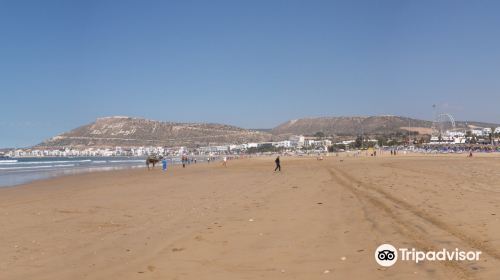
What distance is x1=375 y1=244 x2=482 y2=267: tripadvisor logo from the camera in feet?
16.8

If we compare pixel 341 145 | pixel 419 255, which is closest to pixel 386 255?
pixel 419 255

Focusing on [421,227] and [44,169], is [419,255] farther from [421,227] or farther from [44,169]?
[44,169]

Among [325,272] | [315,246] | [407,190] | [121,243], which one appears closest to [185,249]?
[121,243]

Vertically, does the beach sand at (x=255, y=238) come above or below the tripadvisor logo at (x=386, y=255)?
below

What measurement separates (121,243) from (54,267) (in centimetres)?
143

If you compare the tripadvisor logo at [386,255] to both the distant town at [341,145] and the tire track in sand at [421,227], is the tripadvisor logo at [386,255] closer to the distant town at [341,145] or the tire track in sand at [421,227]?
the tire track in sand at [421,227]

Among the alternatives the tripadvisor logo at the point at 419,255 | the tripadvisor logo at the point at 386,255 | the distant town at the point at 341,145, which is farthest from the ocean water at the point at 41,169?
the distant town at the point at 341,145

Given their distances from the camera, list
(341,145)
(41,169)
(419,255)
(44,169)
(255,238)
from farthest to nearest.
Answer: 1. (341,145)
2. (41,169)
3. (44,169)
4. (255,238)
5. (419,255)

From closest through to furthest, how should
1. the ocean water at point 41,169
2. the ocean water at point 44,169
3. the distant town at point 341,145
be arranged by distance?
the ocean water at point 41,169
the ocean water at point 44,169
the distant town at point 341,145

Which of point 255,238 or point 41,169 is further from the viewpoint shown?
point 41,169

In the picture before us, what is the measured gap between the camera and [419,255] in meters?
5.30

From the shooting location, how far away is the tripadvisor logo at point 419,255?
512 centimetres

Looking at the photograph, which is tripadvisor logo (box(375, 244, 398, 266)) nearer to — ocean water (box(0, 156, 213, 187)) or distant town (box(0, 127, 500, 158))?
ocean water (box(0, 156, 213, 187))

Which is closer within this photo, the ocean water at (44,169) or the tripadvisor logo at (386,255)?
the tripadvisor logo at (386,255)
